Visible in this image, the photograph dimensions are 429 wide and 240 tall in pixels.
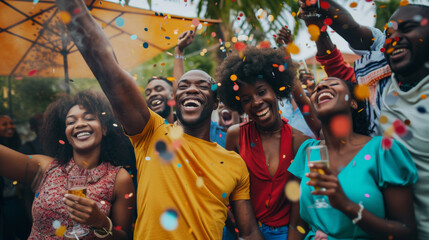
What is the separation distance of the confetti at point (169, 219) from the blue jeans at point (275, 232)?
2.63 ft

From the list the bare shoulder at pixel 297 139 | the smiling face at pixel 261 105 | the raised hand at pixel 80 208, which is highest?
the smiling face at pixel 261 105

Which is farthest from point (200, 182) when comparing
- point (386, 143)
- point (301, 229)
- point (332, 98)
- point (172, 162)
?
point (386, 143)

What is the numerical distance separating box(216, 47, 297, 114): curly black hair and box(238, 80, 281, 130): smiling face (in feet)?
Answer: 0.61

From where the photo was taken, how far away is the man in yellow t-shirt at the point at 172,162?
2.03 meters

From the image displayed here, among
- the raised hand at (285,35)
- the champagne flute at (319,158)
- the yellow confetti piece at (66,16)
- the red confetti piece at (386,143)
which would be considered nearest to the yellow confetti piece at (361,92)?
the red confetti piece at (386,143)

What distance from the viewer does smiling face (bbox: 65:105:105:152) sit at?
2.68 m

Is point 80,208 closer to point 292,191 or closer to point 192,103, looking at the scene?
point 192,103

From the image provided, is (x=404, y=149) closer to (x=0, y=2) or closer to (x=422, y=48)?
(x=422, y=48)

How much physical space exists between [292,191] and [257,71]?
4.02 ft

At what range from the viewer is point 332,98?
7.61 feet

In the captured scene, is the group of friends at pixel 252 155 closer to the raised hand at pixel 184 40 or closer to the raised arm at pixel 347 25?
the raised arm at pixel 347 25

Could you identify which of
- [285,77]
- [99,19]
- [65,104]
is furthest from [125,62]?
[285,77]

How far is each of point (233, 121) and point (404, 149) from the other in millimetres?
2963

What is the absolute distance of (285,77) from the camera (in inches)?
131
